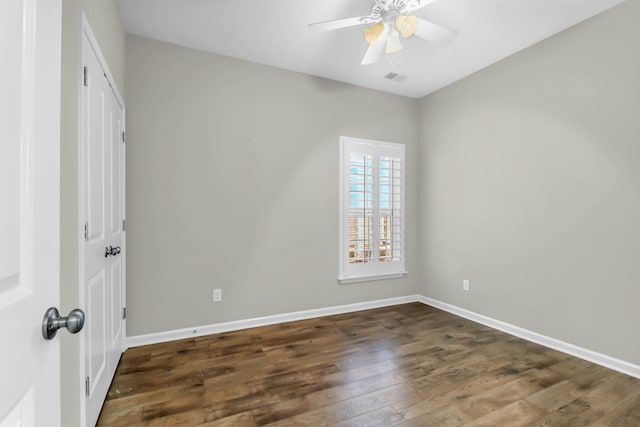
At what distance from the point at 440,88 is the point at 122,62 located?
11.3 ft

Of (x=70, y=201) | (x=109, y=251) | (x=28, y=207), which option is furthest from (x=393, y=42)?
(x=109, y=251)

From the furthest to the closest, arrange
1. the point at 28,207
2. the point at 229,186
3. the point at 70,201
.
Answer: the point at 229,186, the point at 70,201, the point at 28,207

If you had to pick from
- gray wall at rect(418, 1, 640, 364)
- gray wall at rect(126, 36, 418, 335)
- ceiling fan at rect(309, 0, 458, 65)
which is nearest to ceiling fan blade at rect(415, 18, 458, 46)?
ceiling fan at rect(309, 0, 458, 65)

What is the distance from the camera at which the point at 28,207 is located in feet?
2.04

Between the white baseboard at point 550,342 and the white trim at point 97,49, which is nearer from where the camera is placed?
the white trim at point 97,49

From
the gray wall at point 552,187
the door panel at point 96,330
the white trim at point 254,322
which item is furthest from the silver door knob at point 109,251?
the gray wall at point 552,187

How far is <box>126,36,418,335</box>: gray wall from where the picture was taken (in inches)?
108

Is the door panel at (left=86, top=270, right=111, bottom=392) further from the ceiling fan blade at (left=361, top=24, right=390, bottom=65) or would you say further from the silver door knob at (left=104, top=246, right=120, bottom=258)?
the ceiling fan blade at (left=361, top=24, right=390, bottom=65)

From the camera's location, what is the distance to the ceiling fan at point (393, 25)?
6.66 feet

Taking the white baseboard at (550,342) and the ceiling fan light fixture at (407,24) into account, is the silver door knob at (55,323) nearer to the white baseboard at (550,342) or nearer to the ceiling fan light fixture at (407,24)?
the ceiling fan light fixture at (407,24)

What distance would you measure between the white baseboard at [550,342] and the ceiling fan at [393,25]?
2698 millimetres

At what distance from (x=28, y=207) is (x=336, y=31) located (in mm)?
2693

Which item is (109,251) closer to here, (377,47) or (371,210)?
(377,47)

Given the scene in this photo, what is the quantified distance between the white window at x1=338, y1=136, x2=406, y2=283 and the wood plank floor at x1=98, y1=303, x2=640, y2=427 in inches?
36.3
